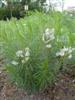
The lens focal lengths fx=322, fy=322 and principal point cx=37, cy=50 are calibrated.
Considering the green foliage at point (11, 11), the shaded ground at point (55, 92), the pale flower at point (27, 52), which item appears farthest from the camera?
the green foliage at point (11, 11)

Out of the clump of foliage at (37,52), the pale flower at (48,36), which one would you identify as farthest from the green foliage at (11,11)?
the pale flower at (48,36)

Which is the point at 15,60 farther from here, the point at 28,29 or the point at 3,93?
the point at 3,93

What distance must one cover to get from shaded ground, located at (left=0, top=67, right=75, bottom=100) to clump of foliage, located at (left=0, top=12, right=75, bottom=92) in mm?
105

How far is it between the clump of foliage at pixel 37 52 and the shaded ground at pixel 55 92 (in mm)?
105

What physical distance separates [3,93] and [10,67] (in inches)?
19.4

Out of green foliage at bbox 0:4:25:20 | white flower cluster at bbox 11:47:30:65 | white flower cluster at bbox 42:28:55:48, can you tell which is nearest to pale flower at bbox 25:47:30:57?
white flower cluster at bbox 11:47:30:65

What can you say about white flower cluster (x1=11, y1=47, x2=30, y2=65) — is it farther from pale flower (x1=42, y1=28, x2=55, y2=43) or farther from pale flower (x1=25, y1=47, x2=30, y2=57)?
pale flower (x1=42, y1=28, x2=55, y2=43)

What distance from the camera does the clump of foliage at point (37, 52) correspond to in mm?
2650

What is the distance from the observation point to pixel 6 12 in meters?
11.7

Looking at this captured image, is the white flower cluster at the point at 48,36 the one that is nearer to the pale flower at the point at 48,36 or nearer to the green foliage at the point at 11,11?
the pale flower at the point at 48,36

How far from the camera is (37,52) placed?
2.68 m

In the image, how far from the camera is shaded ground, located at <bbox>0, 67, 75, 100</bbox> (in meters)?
2.85

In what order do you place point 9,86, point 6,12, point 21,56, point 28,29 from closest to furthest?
1. point 21,56
2. point 28,29
3. point 9,86
4. point 6,12

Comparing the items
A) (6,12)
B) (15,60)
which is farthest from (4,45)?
(6,12)
